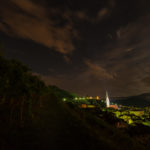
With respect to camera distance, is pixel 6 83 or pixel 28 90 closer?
pixel 6 83

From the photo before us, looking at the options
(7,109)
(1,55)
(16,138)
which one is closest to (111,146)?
(16,138)

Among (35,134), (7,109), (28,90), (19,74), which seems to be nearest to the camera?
(35,134)

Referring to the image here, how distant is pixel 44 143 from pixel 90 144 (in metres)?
4.27

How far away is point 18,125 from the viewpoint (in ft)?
38.3

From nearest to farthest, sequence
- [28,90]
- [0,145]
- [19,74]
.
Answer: [0,145], [19,74], [28,90]

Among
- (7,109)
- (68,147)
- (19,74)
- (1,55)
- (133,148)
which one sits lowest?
(133,148)

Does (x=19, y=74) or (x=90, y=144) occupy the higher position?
(x=19, y=74)

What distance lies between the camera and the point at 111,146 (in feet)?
27.3

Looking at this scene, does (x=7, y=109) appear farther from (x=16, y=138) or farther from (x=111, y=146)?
(x=111, y=146)

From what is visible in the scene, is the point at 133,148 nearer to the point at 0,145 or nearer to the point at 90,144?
the point at 90,144

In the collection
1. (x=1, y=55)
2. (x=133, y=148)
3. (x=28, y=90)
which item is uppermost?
(x=1, y=55)

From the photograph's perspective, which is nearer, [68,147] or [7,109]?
Answer: [68,147]

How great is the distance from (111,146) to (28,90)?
10435 mm

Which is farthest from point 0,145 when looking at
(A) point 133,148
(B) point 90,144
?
(A) point 133,148
